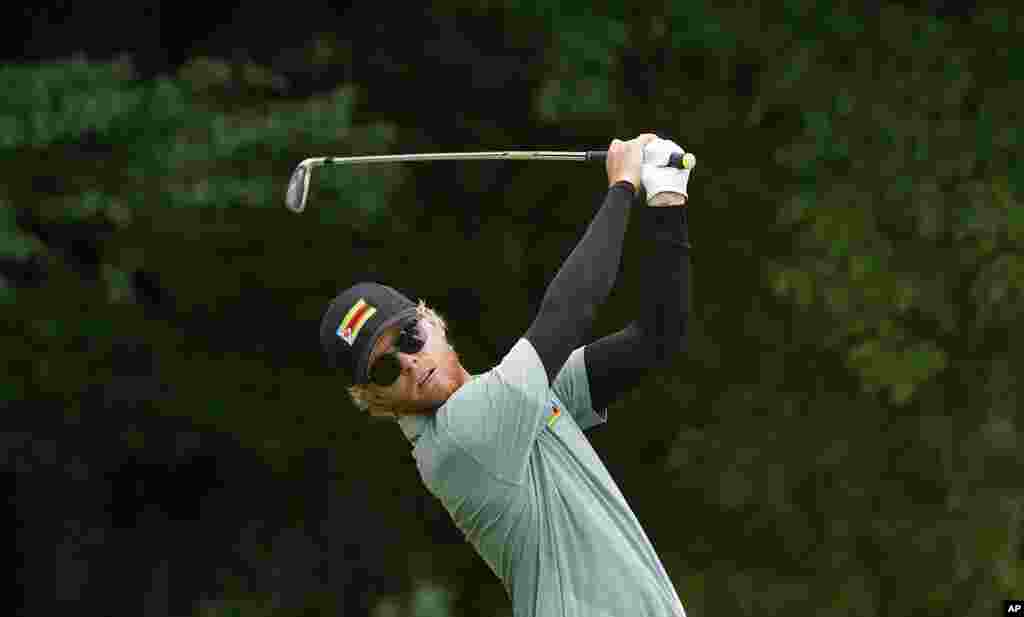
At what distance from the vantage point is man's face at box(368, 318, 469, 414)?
3.61m

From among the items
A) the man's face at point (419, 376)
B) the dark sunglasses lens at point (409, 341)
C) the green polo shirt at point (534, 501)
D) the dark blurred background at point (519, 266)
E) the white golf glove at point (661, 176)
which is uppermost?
the white golf glove at point (661, 176)

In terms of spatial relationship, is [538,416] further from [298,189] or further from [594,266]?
[298,189]

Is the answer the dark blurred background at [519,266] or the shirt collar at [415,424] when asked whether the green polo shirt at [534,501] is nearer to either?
the shirt collar at [415,424]

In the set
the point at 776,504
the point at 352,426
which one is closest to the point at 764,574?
the point at 776,504

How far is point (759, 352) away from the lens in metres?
11.0

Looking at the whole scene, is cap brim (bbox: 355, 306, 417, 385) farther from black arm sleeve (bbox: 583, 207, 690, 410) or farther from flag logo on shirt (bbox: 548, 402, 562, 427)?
black arm sleeve (bbox: 583, 207, 690, 410)

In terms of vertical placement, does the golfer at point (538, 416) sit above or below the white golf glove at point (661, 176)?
below

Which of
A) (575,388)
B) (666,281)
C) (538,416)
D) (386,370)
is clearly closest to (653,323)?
(666,281)

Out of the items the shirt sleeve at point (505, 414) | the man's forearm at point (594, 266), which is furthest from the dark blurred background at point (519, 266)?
the shirt sleeve at point (505, 414)

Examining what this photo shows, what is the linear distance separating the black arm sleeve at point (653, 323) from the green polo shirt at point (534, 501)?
0.27 m

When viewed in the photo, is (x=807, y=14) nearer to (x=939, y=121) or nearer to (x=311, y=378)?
(x=939, y=121)

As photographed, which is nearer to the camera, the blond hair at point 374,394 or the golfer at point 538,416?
the golfer at point 538,416

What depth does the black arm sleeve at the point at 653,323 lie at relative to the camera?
12.1ft

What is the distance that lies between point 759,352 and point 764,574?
4.24 ft
